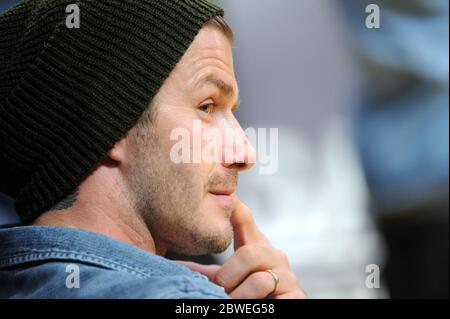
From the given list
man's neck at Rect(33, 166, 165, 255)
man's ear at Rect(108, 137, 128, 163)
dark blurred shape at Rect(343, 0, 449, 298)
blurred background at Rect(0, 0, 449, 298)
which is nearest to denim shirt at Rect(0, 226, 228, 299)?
man's neck at Rect(33, 166, 165, 255)

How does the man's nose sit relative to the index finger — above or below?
above

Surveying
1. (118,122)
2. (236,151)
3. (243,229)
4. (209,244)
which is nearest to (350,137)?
(243,229)

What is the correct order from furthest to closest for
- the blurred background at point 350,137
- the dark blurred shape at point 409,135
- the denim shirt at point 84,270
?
the dark blurred shape at point 409,135, the blurred background at point 350,137, the denim shirt at point 84,270

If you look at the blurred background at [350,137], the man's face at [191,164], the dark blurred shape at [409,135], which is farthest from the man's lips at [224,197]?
the dark blurred shape at [409,135]

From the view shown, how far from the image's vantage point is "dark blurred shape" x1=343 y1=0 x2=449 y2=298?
2.71 meters

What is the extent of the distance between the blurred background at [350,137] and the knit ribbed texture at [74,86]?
976 millimetres

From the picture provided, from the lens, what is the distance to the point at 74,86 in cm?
134

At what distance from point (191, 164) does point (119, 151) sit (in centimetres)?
15

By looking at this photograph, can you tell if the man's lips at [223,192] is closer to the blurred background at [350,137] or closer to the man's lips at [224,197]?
the man's lips at [224,197]

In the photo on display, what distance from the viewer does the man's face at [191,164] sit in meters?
1.36

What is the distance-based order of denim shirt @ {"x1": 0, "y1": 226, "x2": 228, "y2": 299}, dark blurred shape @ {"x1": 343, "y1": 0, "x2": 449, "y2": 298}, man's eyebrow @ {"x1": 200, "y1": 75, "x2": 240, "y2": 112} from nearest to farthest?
denim shirt @ {"x1": 0, "y1": 226, "x2": 228, "y2": 299}
man's eyebrow @ {"x1": 200, "y1": 75, "x2": 240, "y2": 112}
dark blurred shape @ {"x1": 343, "y1": 0, "x2": 449, "y2": 298}

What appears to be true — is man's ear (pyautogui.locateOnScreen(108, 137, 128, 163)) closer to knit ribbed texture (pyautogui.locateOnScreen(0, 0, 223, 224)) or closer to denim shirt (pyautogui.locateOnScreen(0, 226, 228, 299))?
knit ribbed texture (pyautogui.locateOnScreen(0, 0, 223, 224))

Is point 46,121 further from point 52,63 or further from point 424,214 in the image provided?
point 424,214

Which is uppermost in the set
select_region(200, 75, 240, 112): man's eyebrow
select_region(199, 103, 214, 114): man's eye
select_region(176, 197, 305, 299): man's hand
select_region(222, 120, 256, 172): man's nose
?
select_region(200, 75, 240, 112): man's eyebrow
